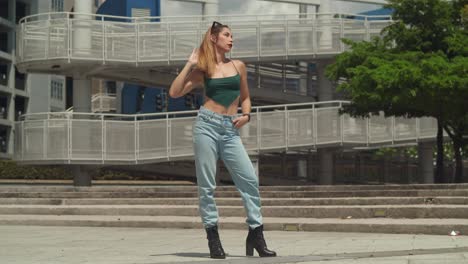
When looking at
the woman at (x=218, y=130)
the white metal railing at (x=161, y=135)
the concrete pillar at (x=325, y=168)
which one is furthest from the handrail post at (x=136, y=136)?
the woman at (x=218, y=130)

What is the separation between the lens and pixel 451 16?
21297 millimetres

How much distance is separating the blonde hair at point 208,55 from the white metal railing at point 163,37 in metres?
19.7

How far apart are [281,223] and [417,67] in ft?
30.8

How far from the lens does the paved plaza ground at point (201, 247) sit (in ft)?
23.5

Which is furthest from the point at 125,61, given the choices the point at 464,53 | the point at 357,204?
the point at 357,204

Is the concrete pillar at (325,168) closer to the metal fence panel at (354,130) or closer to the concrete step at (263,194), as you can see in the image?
the metal fence panel at (354,130)

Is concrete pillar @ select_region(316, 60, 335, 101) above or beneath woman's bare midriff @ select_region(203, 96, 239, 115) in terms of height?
above

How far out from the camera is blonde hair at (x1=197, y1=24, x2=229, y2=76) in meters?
7.02

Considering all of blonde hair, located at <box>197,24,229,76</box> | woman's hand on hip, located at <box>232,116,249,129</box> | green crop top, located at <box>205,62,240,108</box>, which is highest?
blonde hair, located at <box>197,24,229,76</box>

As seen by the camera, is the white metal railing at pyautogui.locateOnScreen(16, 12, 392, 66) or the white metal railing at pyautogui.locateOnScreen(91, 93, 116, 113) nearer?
the white metal railing at pyautogui.locateOnScreen(16, 12, 392, 66)

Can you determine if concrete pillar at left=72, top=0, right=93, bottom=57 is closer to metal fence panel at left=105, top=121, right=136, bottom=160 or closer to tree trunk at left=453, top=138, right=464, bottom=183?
metal fence panel at left=105, top=121, right=136, bottom=160

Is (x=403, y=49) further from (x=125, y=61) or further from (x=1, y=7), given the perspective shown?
(x=1, y=7)

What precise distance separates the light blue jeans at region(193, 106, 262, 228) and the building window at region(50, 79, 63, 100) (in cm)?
6691

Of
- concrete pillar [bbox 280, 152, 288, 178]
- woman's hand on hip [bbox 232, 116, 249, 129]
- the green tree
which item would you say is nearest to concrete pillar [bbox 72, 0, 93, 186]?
concrete pillar [bbox 280, 152, 288, 178]
